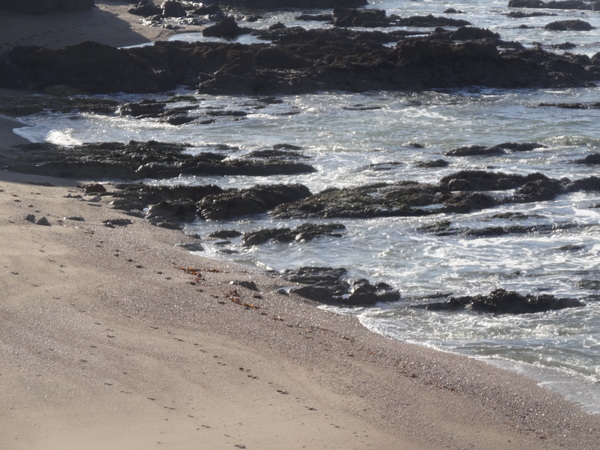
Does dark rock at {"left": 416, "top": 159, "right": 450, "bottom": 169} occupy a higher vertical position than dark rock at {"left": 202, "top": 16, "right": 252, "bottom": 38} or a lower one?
lower

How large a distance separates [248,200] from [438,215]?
2.59 m

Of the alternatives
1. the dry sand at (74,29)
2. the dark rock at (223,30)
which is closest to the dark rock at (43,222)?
the dry sand at (74,29)

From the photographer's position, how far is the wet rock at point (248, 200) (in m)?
11.9

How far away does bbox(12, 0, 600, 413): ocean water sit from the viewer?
7.93m

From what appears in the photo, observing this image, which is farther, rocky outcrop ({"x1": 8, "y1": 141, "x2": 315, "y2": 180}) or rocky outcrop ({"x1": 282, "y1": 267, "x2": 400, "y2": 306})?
rocky outcrop ({"x1": 8, "y1": 141, "x2": 315, "y2": 180})

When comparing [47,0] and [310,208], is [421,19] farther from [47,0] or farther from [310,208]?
[310,208]

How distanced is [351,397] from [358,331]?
1.79m

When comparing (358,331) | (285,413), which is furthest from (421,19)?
(285,413)

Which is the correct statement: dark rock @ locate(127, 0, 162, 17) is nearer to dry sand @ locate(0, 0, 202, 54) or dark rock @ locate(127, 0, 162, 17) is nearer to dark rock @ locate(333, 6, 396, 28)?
dry sand @ locate(0, 0, 202, 54)

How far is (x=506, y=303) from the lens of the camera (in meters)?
8.52

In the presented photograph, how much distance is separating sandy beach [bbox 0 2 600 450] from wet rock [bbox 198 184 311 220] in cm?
268

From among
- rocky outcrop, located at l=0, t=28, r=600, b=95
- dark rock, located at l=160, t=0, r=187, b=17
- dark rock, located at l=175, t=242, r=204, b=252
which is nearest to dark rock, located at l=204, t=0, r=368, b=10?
dark rock, located at l=160, t=0, r=187, b=17

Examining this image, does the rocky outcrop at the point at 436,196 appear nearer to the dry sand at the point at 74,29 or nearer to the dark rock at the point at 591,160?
the dark rock at the point at 591,160

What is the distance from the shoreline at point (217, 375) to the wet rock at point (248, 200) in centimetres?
295
